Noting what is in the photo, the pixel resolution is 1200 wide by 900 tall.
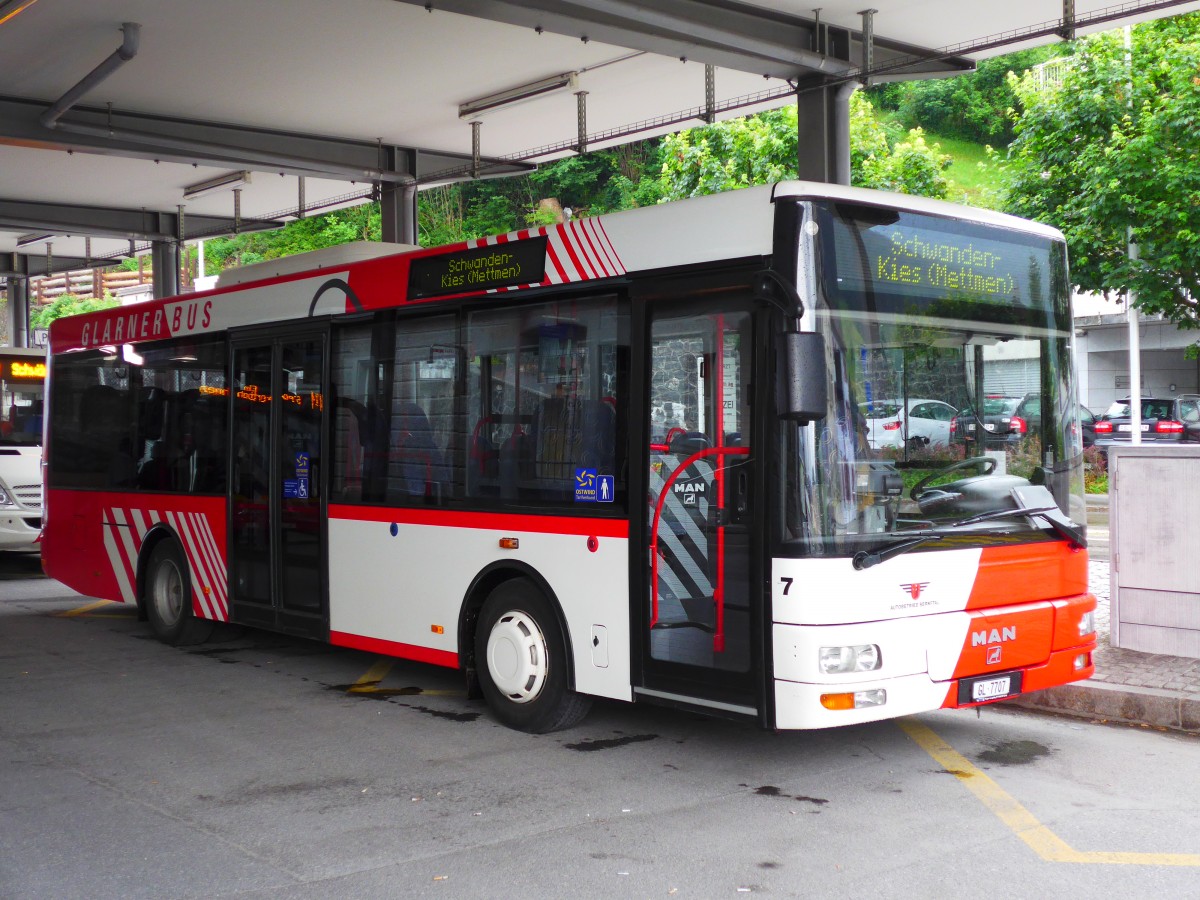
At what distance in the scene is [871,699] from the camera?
6145 mm

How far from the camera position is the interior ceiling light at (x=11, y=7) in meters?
9.50

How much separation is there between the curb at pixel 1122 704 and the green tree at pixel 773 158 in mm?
21607

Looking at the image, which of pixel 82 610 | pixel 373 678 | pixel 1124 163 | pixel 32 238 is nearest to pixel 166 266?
pixel 32 238

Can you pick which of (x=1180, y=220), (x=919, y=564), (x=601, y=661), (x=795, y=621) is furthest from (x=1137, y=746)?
(x=1180, y=220)

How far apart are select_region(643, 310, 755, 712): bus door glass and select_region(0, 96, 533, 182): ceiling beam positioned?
9.83 m

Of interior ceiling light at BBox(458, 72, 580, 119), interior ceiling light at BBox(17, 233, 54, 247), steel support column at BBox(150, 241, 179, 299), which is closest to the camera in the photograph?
interior ceiling light at BBox(458, 72, 580, 119)

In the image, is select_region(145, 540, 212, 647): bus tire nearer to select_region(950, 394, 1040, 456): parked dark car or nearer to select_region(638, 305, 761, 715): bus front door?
select_region(638, 305, 761, 715): bus front door

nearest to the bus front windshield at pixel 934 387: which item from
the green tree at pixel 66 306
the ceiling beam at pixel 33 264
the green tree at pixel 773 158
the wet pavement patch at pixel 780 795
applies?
the wet pavement patch at pixel 780 795

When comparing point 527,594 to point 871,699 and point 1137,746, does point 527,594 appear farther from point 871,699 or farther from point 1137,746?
point 1137,746

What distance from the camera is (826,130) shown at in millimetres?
11734

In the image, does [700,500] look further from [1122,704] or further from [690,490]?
[1122,704]

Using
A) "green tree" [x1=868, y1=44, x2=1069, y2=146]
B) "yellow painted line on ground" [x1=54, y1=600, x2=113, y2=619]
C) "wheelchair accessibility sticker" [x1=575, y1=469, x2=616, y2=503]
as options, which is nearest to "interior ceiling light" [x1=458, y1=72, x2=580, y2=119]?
"yellow painted line on ground" [x1=54, y1=600, x2=113, y2=619]

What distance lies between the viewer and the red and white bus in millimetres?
6156

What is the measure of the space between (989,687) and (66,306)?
51083 millimetres
